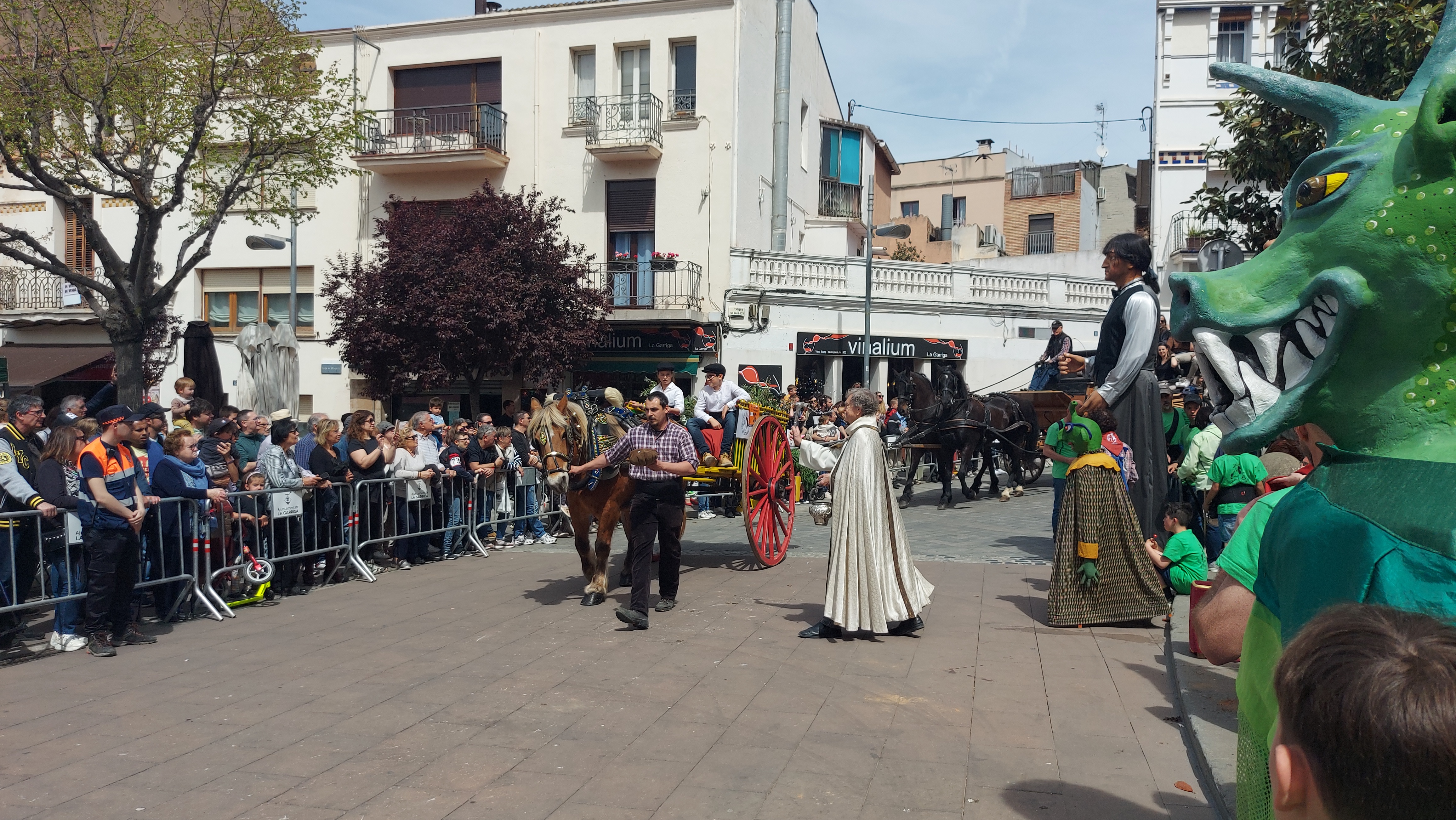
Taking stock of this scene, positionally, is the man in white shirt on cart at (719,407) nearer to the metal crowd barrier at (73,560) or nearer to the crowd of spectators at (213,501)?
the crowd of spectators at (213,501)

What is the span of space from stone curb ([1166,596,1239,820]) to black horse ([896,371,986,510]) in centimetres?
985

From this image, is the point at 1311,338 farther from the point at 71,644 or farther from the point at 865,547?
the point at 71,644

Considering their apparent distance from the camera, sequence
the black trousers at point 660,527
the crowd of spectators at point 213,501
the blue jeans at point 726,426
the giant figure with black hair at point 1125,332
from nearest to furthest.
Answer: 1. the giant figure with black hair at point 1125,332
2. the crowd of spectators at point 213,501
3. the black trousers at point 660,527
4. the blue jeans at point 726,426

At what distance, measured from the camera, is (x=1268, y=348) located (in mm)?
2080

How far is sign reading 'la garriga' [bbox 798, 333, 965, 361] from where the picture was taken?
23250mm

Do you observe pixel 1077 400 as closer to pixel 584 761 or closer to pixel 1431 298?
pixel 584 761

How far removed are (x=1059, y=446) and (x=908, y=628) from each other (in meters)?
2.20

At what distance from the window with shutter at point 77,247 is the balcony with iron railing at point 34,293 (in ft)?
1.98

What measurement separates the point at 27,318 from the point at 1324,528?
3080 cm

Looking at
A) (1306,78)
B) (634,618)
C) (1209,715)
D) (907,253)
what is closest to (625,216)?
(907,253)

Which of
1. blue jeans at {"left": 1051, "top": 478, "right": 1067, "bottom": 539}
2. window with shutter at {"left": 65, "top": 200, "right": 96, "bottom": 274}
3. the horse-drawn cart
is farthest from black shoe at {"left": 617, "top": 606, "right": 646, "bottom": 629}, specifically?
window with shutter at {"left": 65, "top": 200, "right": 96, "bottom": 274}

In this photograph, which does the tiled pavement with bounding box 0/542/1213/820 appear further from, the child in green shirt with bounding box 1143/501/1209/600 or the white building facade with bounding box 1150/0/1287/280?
the white building facade with bounding box 1150/0/1287/280

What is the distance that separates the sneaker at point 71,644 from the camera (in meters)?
7.41

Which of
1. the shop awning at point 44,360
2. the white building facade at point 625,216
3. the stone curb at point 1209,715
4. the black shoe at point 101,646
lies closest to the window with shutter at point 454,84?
the white building facade at point 625,216
